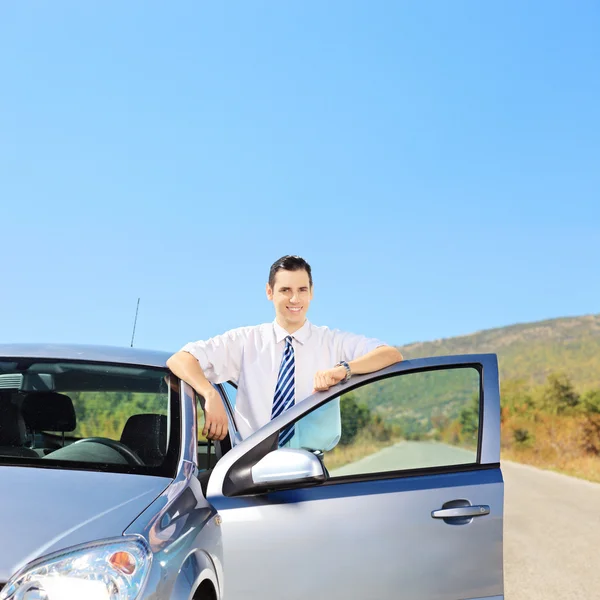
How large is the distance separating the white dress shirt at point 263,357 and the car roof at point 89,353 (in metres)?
0.25

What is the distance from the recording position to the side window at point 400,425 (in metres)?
4.35

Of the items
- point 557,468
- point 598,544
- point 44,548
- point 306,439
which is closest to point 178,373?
point 306,439

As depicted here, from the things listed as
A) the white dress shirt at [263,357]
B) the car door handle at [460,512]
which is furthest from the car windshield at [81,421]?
the car door handle at [460,512]

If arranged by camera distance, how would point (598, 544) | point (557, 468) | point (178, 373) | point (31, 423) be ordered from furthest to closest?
point (557, 468) < point (598, 544) < point (31, 423) < point (178, 373)

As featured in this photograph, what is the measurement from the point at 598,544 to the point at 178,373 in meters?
9.70

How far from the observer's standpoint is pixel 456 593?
4.16 metres

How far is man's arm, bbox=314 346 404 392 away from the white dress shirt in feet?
0.67

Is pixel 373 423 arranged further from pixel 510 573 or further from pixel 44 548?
pixel 510 573

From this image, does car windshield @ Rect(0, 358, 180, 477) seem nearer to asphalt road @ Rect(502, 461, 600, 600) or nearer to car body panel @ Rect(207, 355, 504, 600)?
car body panel @ Rect(207, 355, 504, 600)

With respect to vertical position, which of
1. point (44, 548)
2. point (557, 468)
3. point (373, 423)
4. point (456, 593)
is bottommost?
point (557, 468)

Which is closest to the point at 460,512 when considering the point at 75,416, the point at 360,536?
the point at 360,536

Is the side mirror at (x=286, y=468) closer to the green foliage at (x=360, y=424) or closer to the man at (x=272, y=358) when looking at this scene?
the green foliage at (x=360, y=424)

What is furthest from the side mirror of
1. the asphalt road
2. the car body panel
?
the asphalt road

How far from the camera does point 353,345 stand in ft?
16.3
